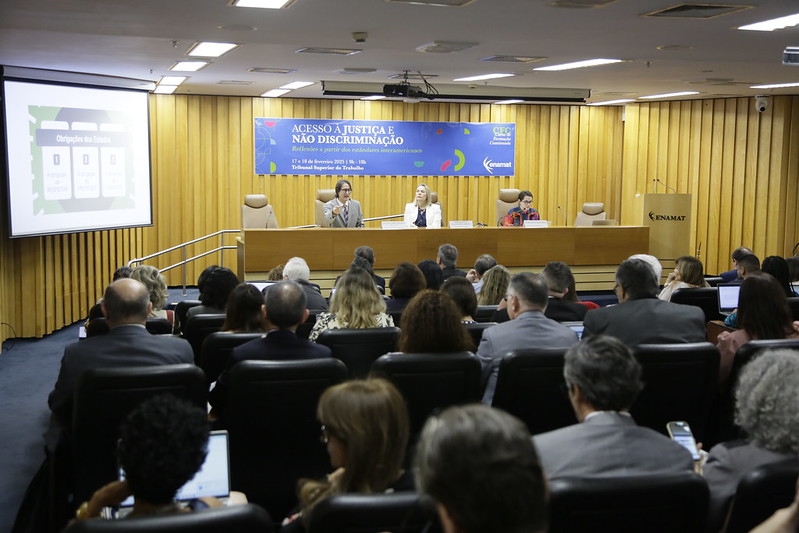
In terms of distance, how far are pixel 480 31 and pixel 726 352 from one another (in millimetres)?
3599

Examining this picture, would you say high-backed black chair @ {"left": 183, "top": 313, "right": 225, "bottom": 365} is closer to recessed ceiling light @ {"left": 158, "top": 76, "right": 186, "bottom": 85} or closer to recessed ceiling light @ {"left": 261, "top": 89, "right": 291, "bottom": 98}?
recessed ceiling light @ {"left": 158, "top": 76, "right": 186, "bottom": 85}

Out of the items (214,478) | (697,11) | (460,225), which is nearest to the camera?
(214,478)

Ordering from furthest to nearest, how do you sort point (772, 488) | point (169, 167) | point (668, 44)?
1. point (169, 167)
2. point (668, 44)
3. point (772, 488)

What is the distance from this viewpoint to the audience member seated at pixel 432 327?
3.61 m

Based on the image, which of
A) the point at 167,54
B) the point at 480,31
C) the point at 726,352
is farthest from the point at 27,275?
the point at 726,352

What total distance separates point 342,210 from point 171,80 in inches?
114

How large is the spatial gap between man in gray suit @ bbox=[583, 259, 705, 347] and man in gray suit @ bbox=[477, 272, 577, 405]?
0.40m

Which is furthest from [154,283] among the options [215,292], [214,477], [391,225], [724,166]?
[724,166]

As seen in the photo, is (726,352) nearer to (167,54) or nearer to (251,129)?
(167,54)

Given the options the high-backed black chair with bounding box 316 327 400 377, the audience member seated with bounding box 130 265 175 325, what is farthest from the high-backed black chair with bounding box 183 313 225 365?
the high-backed black chair with bounding box 316 327 400 377

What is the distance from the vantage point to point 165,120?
40.7 ft

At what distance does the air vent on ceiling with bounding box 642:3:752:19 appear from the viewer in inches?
213

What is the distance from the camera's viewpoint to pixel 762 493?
2.05m

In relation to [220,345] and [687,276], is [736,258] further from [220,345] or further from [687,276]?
[220,345]
